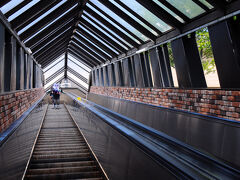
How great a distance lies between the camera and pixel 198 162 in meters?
2.41

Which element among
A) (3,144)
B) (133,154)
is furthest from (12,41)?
(133,154)

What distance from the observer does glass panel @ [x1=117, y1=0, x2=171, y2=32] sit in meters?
7.80

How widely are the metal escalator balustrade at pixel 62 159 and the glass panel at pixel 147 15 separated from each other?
14.8 ft

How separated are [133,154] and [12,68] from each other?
5297 millimetres

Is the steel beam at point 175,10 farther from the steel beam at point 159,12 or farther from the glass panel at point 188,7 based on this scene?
the steel beam at point 159,12

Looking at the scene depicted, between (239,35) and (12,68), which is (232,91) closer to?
(239,35)

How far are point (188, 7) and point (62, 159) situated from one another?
5.10 meters

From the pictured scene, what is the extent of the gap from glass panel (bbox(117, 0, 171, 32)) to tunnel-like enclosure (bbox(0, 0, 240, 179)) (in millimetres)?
42

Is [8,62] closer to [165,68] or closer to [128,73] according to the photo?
[165,68]

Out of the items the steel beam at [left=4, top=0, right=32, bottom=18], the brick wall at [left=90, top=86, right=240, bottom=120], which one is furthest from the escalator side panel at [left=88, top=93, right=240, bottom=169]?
the steel beam at [left=4, top=0, right=32, bottom=18]

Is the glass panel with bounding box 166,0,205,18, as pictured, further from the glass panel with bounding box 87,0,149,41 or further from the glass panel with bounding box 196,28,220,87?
the glass panel with bounding box 87,0,149,41

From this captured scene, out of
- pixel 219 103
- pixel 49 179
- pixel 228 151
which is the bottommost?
pixel 49 179

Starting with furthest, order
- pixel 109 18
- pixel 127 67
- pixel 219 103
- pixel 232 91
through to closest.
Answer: pixel 127 67 → pixel 109 18 → pixel 219 103 → pixel 232 91

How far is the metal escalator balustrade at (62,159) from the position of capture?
4781mm
